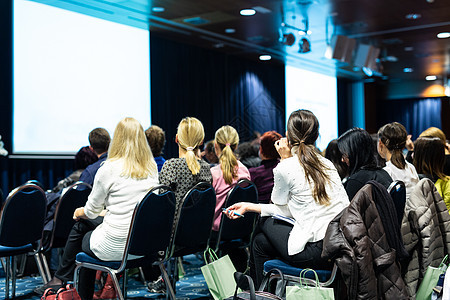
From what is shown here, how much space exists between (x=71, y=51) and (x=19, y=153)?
163cm

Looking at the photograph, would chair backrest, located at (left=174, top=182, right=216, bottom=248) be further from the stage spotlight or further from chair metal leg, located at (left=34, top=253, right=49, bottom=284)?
the stage spotlight

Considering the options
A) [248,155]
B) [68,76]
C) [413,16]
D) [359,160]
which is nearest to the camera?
[359,160]

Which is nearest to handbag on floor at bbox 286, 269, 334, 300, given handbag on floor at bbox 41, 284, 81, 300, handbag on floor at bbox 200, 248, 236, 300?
handbag on floor at bbox 200, 248, 236, 300

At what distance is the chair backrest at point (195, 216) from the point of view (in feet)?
10.4

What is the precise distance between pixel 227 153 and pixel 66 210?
1.26 metres

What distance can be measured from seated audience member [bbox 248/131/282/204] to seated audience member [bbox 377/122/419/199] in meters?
0.90

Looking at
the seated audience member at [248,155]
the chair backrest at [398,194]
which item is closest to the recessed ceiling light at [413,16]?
the seated audience member at [248,155]

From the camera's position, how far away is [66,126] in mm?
7191

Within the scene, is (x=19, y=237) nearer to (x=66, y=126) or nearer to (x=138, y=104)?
(x=66, y=126)

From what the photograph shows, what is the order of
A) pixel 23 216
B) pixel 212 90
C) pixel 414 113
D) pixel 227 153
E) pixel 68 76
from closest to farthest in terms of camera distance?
1. pixel 23 216
2. pixel 227 153
3. pixel 68 76
4. pixel 212 90
5. pixel 414 113

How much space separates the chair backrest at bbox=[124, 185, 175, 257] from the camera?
2760mm

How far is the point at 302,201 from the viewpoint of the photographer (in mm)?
2545

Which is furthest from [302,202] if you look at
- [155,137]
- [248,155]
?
[248,155]

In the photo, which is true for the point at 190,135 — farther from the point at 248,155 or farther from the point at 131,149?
the point at 248,155
